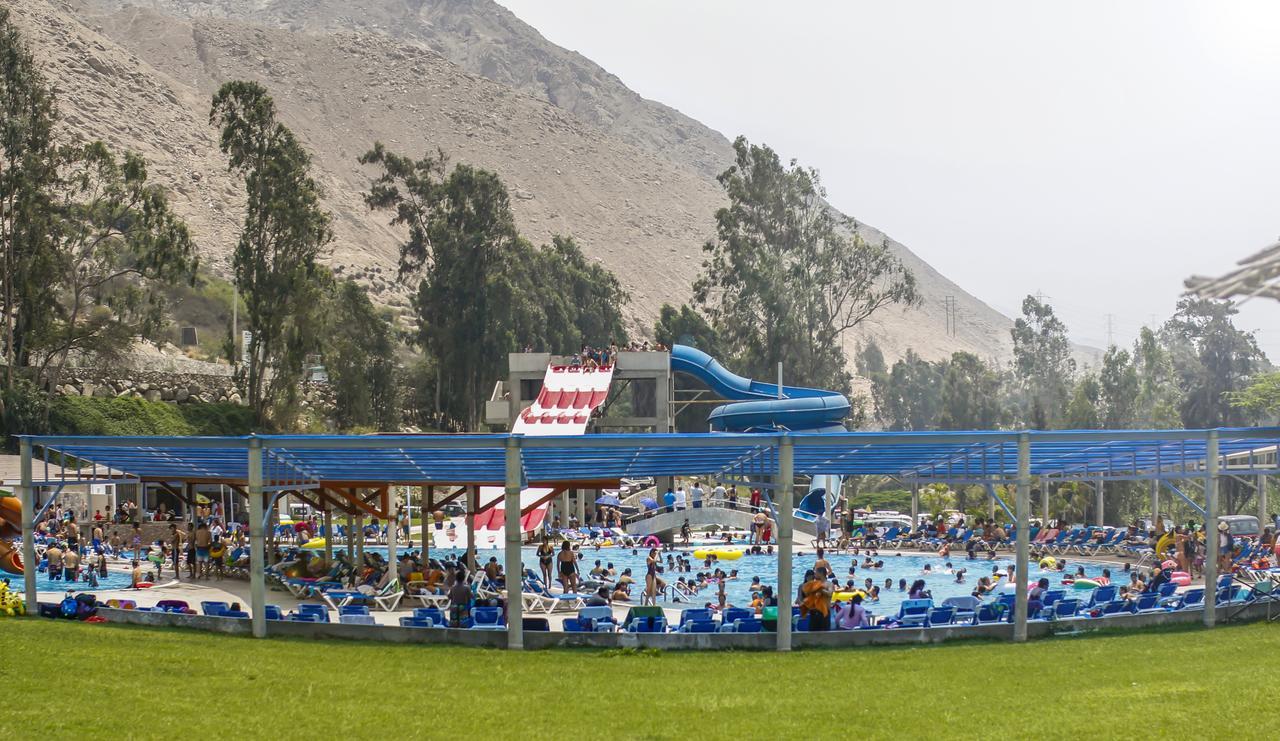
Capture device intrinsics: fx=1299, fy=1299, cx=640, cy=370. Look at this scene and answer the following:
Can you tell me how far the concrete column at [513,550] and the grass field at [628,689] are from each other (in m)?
0.61

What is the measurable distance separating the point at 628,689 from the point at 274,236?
4265cm

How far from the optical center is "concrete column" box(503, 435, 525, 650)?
A: 674 inches

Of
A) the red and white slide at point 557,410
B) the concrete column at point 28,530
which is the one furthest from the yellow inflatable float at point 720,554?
the concrete column at point 28,530

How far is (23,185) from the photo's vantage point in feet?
154

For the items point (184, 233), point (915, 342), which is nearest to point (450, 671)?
point (184, 233)

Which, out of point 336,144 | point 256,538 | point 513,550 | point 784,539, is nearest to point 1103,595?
point 784,539

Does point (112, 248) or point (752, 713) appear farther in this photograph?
point (112, 248)

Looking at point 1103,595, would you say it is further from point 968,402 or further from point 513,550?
point 968,402

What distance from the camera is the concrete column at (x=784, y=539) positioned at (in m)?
17.0

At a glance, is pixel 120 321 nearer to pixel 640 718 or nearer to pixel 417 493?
pixel 417 493

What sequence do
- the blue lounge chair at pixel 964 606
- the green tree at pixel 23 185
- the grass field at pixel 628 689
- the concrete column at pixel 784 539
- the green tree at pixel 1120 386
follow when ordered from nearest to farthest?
the grass field at pixel 628 689, the concrete column at pixel 784 539, the blue lounge chair at pixel 964 606, the green tree at pixel 23 185, the green tree at pixel 1120 386

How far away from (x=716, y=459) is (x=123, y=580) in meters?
13.8

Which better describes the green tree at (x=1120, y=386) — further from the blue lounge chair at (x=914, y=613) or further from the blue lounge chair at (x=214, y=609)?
the blue lounge chair at (x=214, y=609)

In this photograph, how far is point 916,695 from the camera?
534 inches
